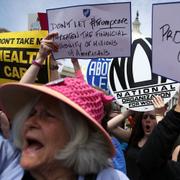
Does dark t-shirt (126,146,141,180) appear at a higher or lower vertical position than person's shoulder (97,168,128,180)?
lower

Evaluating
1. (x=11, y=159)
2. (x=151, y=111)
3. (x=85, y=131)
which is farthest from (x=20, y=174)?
(x=151, y=111)

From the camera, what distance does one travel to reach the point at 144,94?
385 centimetres

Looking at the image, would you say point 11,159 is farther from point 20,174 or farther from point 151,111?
point 151,111

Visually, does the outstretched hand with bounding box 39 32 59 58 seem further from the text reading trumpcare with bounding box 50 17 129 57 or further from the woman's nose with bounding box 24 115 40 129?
the woman's nose with bounding box 24 115 40 129

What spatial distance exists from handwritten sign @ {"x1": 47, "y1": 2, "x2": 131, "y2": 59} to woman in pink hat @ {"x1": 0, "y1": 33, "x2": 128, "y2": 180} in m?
1.29

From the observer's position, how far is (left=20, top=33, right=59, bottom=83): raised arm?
2.65 meters

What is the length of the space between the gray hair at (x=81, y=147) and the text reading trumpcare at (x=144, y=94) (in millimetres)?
1917

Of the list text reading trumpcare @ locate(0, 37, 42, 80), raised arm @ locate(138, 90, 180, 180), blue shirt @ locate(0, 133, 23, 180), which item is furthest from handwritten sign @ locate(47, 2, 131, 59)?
blue shirt @ locate(0, 133, 23, 180)

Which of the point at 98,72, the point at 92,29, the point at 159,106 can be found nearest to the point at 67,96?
the point at 92,29

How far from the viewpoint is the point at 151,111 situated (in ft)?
14.0

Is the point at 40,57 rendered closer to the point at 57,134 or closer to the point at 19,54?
the point at 19,54

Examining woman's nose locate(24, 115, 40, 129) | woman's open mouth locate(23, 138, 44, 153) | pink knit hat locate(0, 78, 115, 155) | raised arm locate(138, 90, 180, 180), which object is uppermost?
pink knit hat locate(0, 78, 115, 155)

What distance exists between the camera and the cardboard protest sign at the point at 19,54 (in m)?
3.32

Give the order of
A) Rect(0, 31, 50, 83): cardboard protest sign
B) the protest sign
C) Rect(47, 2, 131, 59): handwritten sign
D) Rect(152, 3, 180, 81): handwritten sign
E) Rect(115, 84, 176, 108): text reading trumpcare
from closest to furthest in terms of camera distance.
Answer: Rect(152, 3, 180, 81): handwritten sign < Rect(47, 2, 131, 59): handwritten sign < Rect(0, 31, 50, 83): cardboard protest sign < Rect(115, 84, 176, 108): text reading trumpcare < the protest sign
